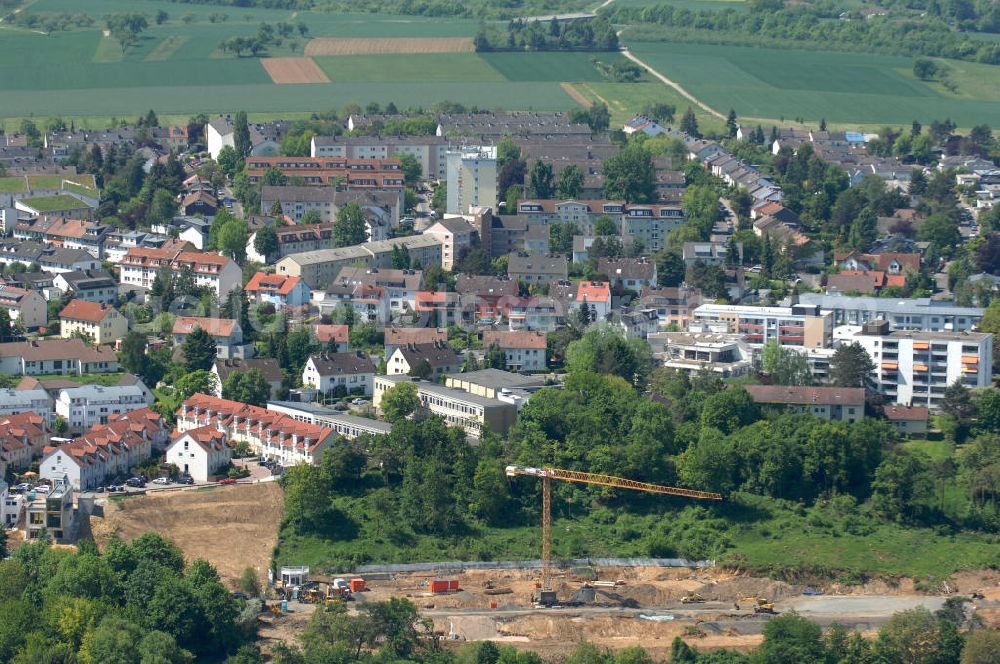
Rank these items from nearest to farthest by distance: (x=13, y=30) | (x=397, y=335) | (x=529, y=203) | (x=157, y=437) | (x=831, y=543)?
1. (x=831, y=543)
2. (x=157, y=437)
3. (x=397, y=335)
4. (x=529, y=203)
5. (x=13, y=30)

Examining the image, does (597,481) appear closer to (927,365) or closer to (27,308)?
(927,365)

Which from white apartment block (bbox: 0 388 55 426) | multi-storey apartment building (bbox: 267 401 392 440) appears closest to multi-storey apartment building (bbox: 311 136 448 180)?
multi-storey apartment building (bbox: 267 401 392 440)

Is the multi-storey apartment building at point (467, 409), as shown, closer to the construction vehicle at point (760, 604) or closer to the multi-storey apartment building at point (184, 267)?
the construction vehicle at point (760, 604)

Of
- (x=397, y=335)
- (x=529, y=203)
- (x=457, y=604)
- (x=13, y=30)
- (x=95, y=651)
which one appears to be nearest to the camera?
(x=95, y=651)

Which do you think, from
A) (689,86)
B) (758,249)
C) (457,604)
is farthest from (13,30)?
(457,604)

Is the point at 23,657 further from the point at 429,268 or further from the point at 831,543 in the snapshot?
the point at 429,268

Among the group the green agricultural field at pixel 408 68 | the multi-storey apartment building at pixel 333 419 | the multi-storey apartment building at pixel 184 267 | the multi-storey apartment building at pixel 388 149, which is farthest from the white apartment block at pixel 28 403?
the green agricultural field at pixel 408 68
